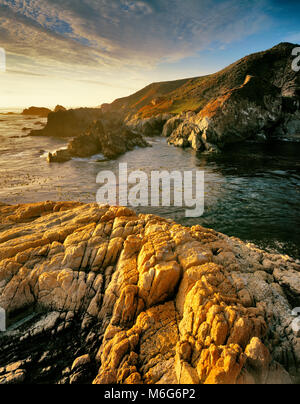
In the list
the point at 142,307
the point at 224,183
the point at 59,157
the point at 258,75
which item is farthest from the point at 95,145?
the point at 258,75

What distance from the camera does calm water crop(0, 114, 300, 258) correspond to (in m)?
21.5

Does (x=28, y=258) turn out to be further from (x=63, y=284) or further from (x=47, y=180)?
(x=47, y=180)

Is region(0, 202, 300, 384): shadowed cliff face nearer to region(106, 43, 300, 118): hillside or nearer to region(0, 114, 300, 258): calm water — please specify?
region(0, 114, 300, 258): calm water

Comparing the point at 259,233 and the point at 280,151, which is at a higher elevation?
the point at 280,151

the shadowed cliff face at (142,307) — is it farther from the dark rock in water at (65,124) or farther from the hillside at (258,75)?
the dark rock in water at (65,124)

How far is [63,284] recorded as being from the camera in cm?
1091

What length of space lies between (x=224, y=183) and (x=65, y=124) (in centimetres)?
10787

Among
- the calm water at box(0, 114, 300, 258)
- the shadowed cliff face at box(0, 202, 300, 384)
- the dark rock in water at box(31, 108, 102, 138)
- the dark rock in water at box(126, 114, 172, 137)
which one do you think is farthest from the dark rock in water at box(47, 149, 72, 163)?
the dark rock in water at box(126, 114, 172, 137)

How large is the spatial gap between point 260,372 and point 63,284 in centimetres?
971

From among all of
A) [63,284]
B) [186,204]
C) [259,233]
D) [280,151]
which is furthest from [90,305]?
[280,151]

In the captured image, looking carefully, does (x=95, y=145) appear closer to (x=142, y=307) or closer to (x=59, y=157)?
(x=59, y=157)

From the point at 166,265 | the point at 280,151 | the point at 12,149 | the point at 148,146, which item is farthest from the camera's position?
the point at 148,146

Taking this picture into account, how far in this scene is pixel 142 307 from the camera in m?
9.79

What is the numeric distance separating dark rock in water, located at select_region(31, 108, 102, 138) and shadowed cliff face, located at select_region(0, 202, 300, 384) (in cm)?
10245
